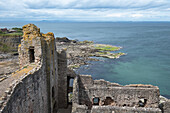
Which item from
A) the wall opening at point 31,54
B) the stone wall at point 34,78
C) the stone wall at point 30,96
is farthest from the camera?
the wall opening at point 31,54

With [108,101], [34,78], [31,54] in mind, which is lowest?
[108,101]

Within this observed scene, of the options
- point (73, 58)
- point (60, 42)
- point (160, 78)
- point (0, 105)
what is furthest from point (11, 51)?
point (0, 105)

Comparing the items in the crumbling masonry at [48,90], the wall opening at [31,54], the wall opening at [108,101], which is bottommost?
the wall opening at [108,101]

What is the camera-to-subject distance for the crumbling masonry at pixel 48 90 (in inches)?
388

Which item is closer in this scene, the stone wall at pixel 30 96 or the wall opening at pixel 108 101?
the stone wall at pixel 30 96

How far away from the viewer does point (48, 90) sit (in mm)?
15094

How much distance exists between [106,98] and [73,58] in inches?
1598

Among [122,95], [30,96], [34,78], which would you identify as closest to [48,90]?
[34,78]

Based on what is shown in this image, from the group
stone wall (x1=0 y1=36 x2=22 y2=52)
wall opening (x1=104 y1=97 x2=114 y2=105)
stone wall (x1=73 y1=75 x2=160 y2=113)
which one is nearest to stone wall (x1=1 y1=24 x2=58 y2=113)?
stone wall (x1=73 y1=75 x2=160 y2=113)

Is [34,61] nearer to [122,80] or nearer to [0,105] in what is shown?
[0,105]

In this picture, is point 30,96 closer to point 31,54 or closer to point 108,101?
point 31,54

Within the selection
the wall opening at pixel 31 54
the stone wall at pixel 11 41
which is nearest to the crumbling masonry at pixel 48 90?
the wall opening at pixel 31 54

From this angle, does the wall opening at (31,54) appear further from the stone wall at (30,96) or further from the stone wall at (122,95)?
the stone wall at (122,95)

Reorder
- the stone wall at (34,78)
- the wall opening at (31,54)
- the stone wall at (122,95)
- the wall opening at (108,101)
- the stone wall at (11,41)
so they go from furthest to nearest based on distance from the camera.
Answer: the stone wall at (11,41) → the wall opening at (108,101) → the stone wall at (122,95) → the wall opening at (31,54) → the stone wall at (34,78)
